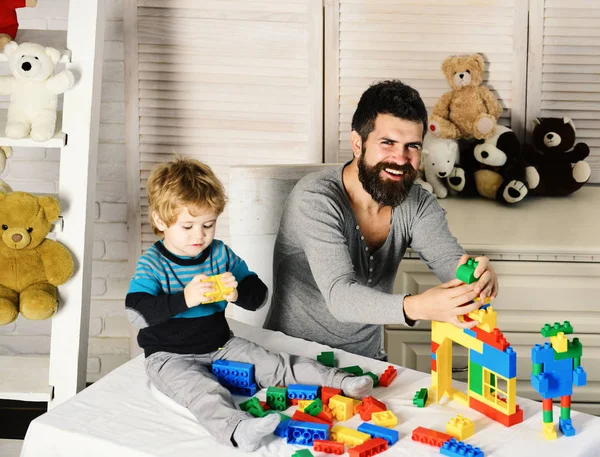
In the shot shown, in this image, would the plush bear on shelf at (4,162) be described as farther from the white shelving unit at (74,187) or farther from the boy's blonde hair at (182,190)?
the boy's blonde hair at (182,190)

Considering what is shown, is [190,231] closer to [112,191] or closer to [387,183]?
[387,183]

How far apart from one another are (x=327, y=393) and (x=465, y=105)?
1.41m

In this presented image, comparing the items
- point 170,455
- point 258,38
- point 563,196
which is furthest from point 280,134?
point 170,455

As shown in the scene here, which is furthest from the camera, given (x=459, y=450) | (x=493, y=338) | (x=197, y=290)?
(x=197, y=290)

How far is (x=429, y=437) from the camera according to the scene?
139 cm

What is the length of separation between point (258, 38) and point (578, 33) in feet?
3.46

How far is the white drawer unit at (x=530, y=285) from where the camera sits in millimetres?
2334

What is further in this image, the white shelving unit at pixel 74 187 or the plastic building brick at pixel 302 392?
the white shelving unit at pixel 74 187

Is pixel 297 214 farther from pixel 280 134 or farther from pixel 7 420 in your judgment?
pixel 7 420

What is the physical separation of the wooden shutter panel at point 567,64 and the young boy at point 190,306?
1.45 meters

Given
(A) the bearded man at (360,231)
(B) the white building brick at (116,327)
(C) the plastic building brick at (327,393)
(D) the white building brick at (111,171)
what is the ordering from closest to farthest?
(C) the plastic building brick at (327,393) < (A) the bearded man at (360,231) < (D) the white building brick at (111,171) < (B) the white building brick at (116,327)

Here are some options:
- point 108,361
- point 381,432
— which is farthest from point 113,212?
point 381,432

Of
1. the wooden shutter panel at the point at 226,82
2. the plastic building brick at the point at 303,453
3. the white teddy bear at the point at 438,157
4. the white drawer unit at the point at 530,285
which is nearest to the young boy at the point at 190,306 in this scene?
the plastic building brick at the point at 303,453

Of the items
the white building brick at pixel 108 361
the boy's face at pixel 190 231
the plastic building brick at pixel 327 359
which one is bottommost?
the white building brick at pixel 108 361
